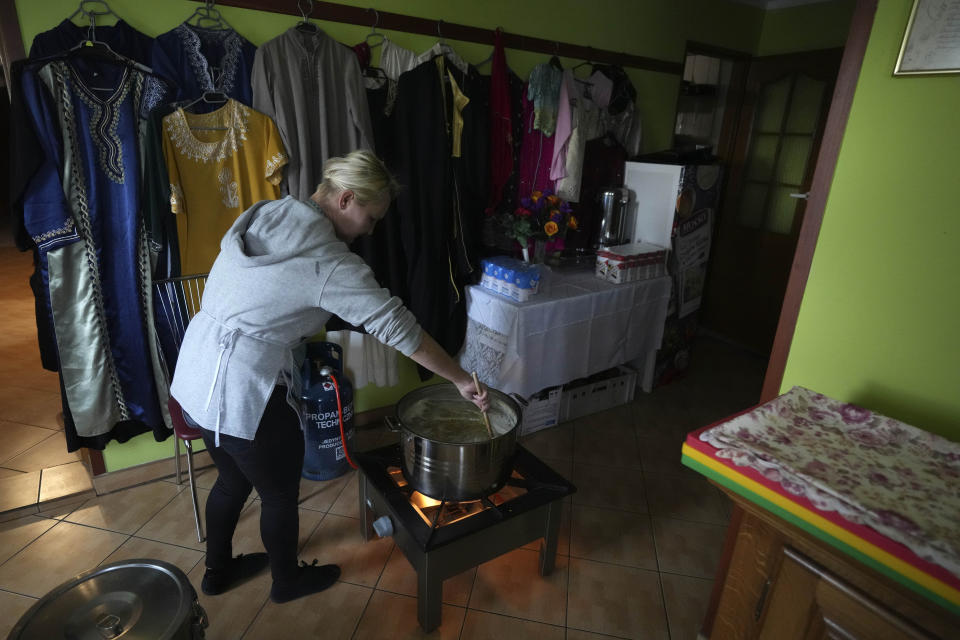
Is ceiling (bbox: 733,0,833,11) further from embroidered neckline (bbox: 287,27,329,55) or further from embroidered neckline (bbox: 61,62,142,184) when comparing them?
embroidered neckline (bbox: 61,62,142,184)

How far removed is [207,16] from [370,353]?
1.43m

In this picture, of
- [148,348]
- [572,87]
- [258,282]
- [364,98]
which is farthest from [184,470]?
[572,87]

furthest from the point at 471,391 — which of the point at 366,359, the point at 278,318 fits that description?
the point at 366,359

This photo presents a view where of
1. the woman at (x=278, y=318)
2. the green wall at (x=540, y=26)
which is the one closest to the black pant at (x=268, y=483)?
the woman at (x=278, y=318)

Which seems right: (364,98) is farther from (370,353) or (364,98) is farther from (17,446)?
(17,446)

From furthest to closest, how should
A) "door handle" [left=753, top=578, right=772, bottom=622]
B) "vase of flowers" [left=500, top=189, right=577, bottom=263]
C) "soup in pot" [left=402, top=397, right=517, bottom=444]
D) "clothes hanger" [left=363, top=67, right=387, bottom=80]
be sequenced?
"vase of flowers" [left=500, top=189, right=577, bottom=263], "clothes hanger" [left=363, top=67, right=387, bottom=80], "soup in pot" [left=402, top=397, right=517, bottom=444], "door handle" [left=753, top=578, right=772, bottom=622]

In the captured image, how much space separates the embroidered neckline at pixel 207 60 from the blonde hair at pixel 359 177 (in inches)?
36.2

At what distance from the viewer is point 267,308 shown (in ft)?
4.10

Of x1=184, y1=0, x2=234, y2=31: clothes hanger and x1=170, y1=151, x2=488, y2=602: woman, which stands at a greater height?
x1=184, y1=0, x2=234, y2=31: clothes hanger

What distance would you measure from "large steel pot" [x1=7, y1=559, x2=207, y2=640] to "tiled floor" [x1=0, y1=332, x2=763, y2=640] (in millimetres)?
596

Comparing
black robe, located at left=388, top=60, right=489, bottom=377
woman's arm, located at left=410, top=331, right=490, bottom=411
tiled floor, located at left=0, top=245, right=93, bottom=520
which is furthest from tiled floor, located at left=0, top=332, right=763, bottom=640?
black robe, located at left=388, top=60, right=489, bottom=377

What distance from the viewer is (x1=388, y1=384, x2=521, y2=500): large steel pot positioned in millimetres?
1428

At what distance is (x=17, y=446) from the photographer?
2457mm

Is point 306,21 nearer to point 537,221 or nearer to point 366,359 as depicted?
point 537,221
